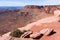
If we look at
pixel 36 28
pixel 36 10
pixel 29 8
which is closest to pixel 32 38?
pixel 36 28

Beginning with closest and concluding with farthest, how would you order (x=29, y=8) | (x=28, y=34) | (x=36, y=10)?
1. (x=28, y=34)
2. (x=36, y=10)
3. (x=29, y=8)

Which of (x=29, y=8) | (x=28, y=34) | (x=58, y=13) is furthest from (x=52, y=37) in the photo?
(x=29, y=8)

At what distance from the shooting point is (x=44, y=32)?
60.2ft

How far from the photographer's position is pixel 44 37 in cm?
1783

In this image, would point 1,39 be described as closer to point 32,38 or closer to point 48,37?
point 32,38

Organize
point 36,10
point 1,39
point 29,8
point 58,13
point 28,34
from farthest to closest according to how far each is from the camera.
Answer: point 29,8 < point 36,10 < point 58,13 < point 28,34 < point 1,39

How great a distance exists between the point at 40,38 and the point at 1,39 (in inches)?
140

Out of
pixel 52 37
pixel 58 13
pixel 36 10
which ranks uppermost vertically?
pixel 36 10

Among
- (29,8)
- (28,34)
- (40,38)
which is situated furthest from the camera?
(29,8)

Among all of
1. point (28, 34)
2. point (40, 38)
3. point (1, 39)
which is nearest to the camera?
point (1, 39)

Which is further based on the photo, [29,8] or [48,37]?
[29,8]

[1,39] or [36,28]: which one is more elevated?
[36,28]

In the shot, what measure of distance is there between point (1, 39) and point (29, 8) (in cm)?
13212

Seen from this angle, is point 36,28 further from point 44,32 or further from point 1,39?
point 1,39
